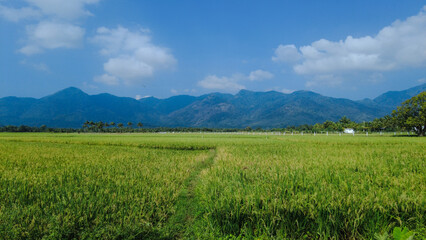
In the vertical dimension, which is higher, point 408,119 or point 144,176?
point 408,119

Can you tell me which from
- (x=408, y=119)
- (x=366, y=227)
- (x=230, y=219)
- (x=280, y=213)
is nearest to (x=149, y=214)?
(x=230, y=219)

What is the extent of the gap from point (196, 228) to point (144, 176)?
12.5 ft

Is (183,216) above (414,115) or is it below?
below

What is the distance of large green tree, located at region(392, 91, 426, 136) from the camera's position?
41.3m

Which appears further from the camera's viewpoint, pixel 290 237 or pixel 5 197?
pixel 5 197

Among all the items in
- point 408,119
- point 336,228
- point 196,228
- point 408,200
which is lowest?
point 196,228

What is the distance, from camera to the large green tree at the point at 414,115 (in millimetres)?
41344

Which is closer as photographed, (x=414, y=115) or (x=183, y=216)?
(x=183, y=216)

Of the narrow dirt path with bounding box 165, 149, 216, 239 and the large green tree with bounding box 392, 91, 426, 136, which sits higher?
the large green tree with bounding box 392, 91, 426, 136

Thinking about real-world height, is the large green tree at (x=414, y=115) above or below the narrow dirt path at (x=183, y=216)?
above

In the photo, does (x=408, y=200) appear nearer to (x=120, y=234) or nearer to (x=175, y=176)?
(x=120, y=234)

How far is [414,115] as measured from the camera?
44.4 m

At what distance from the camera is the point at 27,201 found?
15.1 ft

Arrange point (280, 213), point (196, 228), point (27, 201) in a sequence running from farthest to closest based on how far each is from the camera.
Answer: point (27, 201)
point (196, 228)
point (280, 213)
